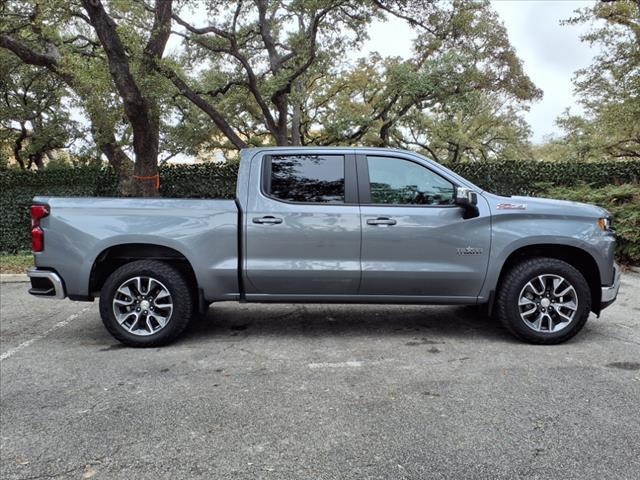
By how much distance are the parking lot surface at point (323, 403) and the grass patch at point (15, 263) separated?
3972mm

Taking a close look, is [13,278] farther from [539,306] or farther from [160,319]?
[539,306]

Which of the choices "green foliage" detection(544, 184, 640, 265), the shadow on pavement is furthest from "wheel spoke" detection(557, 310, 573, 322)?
"green foliage" detection(544, 184, 640, 265)

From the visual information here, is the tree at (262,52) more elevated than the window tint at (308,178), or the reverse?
the tree at (262,52)

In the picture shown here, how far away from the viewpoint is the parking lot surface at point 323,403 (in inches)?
96.8

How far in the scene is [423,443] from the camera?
263cm

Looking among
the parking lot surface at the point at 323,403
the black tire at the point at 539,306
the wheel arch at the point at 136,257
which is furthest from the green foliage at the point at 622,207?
the wheel arch at the point at 136,257

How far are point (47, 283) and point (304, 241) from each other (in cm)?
243

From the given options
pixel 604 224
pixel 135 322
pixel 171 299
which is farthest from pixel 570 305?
pixel 135 322

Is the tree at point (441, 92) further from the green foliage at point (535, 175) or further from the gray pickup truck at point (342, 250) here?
the gray pickup truck at point (342, 250)

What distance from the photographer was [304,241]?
14.1ft

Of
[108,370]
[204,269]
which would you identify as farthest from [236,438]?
[204,269]

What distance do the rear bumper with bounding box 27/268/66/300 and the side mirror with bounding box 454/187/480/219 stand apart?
148 inches

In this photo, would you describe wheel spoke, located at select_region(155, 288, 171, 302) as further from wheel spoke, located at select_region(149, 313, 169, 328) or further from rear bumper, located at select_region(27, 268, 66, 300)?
rear bumper, located at select_region(27, 268, 66, 300)

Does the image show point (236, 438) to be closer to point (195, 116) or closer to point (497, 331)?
point (497, 331)
